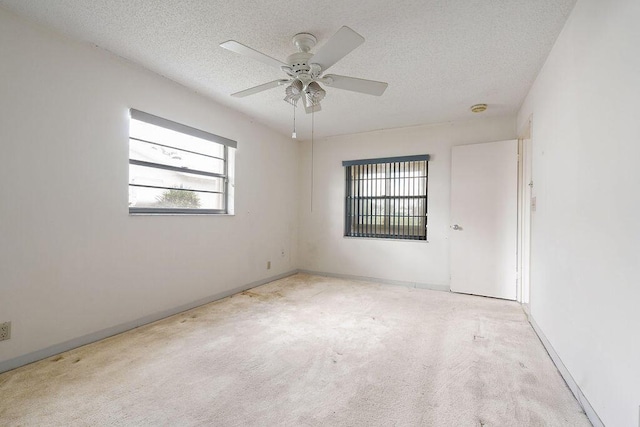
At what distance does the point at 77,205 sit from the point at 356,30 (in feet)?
8.66

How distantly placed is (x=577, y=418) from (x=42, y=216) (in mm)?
3749

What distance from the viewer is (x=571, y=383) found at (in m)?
1.84

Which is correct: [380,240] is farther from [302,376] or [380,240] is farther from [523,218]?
[302,376]

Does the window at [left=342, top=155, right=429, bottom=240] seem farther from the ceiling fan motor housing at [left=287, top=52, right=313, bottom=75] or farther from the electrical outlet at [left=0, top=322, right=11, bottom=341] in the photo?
the electrical outlet at [left=0, top=322, right=11, bottom=341]

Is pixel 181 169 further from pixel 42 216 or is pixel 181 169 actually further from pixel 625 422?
pixel 625 422

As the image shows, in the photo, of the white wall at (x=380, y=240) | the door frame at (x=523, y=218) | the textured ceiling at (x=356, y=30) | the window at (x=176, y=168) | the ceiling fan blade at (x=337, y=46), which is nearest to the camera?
the ceiling fan blade at (x=337, y=46)

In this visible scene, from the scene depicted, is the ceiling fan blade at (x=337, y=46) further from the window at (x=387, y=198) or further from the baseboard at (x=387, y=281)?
the baseboard at (x=387, y=281)

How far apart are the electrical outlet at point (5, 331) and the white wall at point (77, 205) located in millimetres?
39

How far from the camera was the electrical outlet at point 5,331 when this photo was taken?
6.39 feet

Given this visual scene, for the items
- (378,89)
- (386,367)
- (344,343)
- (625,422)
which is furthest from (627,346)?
(378,89)

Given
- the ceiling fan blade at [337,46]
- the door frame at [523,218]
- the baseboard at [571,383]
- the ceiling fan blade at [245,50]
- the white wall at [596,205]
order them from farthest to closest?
the door frame at [523,218], the ceiling fan blade at [245,50], the ceiling fan blade at [337,46], the baseboard at [571,383], the white wall at [596,205]

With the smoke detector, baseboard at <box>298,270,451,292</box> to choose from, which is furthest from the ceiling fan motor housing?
baseboard at <box>298,270,451,292</box>

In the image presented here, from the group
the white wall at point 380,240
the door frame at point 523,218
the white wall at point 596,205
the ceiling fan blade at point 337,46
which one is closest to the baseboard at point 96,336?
the white wall at point 380,240

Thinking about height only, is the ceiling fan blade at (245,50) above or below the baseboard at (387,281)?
above
